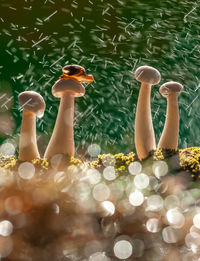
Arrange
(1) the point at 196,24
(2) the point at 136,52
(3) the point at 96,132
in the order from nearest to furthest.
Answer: (2) the point at 136,52 → (1) the point at 196,24 → (3) the point at 96,132

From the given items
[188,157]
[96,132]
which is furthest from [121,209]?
[96,132]

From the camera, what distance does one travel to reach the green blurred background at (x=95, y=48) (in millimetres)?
3980

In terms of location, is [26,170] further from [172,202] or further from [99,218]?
[172,202]

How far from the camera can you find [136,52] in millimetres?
4348

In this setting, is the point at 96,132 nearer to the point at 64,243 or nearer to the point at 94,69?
the point at 94,69

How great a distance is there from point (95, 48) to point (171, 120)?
2914mm

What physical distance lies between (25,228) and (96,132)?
4805 millimetres

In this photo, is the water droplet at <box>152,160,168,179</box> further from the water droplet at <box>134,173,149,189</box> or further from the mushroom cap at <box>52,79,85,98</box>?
the mushroom cap at <box>52,79,85,98</box>

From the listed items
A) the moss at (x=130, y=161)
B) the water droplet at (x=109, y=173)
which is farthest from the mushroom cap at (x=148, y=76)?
the water droplet at (x=109, y=173)

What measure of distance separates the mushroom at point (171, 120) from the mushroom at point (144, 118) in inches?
2.6

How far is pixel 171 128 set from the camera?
1605 millimetres

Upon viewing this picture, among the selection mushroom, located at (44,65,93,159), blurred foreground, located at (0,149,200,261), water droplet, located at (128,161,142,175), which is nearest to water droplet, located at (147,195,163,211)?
blurred foreground, located at (0,149,200,261)

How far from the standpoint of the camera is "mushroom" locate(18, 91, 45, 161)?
59.7 inches

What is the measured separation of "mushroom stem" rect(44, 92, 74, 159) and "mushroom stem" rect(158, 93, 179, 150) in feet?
1.61
